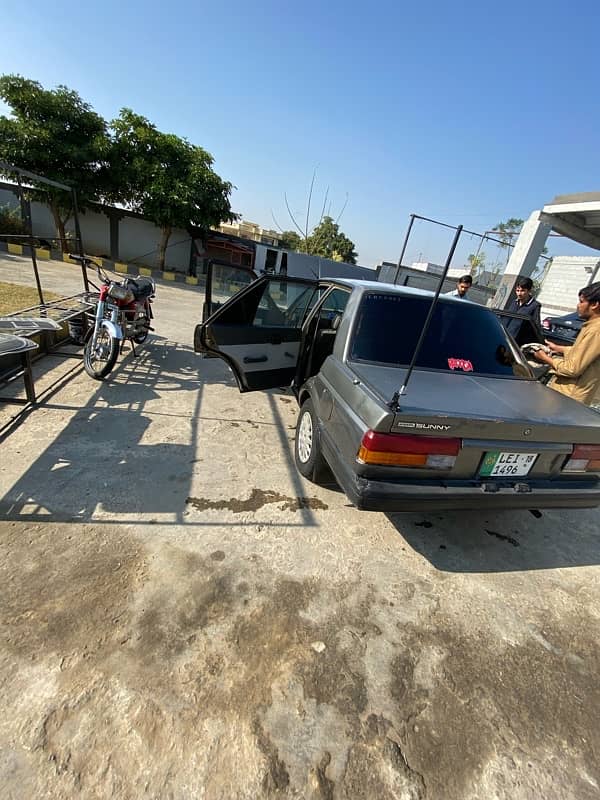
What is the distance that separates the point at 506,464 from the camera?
218cm

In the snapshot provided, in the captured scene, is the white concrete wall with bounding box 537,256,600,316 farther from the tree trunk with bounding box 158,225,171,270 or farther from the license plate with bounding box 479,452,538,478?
the tree trunk with bounding box 158,225,171,270

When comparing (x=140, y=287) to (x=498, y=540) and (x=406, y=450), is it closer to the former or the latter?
(x=406, y=450)

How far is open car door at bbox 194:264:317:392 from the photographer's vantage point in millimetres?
3570

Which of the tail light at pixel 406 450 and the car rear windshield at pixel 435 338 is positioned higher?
the car rear windshield at pixel 435 338

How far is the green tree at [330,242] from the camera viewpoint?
39094 millimetres

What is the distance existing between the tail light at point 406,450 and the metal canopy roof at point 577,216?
10692mm

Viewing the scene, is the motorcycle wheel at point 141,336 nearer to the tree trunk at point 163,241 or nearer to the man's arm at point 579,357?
the man's arm at point 579,357

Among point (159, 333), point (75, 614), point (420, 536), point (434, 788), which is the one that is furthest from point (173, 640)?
point (159, 333)

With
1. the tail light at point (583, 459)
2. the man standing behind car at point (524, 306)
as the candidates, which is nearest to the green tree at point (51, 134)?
the man standing behind car at point (524, 306)

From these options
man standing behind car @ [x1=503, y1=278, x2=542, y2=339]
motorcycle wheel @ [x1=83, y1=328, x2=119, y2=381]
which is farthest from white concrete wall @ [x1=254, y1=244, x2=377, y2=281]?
motorcycle wheel @ [x1=83, y1=328, x2=119, y2=381]

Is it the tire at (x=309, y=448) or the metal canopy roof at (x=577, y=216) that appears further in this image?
the metal canopy roof at (x=577, y=216)

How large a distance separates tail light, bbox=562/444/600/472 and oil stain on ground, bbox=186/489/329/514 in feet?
5.43

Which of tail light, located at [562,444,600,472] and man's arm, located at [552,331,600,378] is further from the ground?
man's arm, located at [552,331,600,378]

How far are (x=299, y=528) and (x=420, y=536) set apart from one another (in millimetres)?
896
